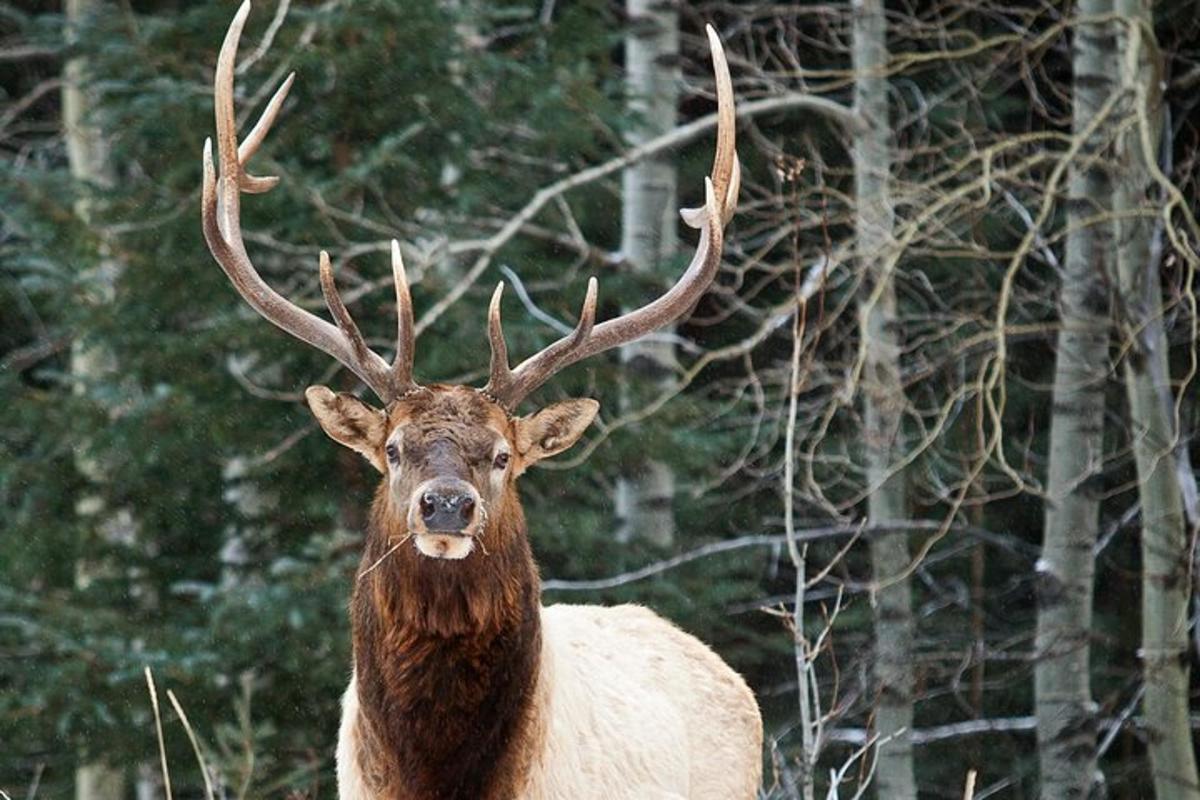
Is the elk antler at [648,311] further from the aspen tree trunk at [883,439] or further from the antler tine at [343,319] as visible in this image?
the aspen tree trunk at [883,439]

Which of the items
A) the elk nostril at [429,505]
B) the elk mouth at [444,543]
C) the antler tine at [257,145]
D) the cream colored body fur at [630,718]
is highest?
the antler tine at [257,145]

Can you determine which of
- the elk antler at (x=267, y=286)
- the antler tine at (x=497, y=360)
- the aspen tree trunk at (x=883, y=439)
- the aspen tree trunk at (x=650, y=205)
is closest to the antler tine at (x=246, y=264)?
the elk antler at (x=267, y=286)

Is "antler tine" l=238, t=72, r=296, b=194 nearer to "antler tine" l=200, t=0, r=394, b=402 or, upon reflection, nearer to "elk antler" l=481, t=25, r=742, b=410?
"antler tine" l=200, t=0, r=394, b=402

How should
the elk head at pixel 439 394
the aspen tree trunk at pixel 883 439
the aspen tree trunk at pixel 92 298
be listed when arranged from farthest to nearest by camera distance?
the aspen tree trunk at pixel 92 298 → the aspen tree trunk at pixel 883 439 → the elk head at pixel 439 394

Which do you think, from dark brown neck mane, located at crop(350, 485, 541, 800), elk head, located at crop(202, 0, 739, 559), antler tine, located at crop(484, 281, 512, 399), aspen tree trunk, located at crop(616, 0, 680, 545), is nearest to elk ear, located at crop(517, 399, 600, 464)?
elk head, located at crop(202, 0, 739, 559)

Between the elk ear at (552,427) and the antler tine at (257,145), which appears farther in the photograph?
the antler tine at (257,145)

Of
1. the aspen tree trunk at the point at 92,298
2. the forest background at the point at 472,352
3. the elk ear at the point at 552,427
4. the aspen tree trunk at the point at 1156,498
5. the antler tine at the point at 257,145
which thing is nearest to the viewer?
the elk ear at the point at 552,427

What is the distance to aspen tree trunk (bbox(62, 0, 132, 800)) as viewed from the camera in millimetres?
12500

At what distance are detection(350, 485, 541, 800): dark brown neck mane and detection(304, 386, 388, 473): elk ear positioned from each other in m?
0.36

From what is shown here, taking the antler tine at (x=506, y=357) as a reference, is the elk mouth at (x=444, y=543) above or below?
below

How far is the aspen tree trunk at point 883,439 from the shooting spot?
1221cm

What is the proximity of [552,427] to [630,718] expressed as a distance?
0.96m

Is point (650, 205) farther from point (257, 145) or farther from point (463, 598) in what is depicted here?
point (463, 598)

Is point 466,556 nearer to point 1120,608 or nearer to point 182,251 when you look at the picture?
point 182,251
